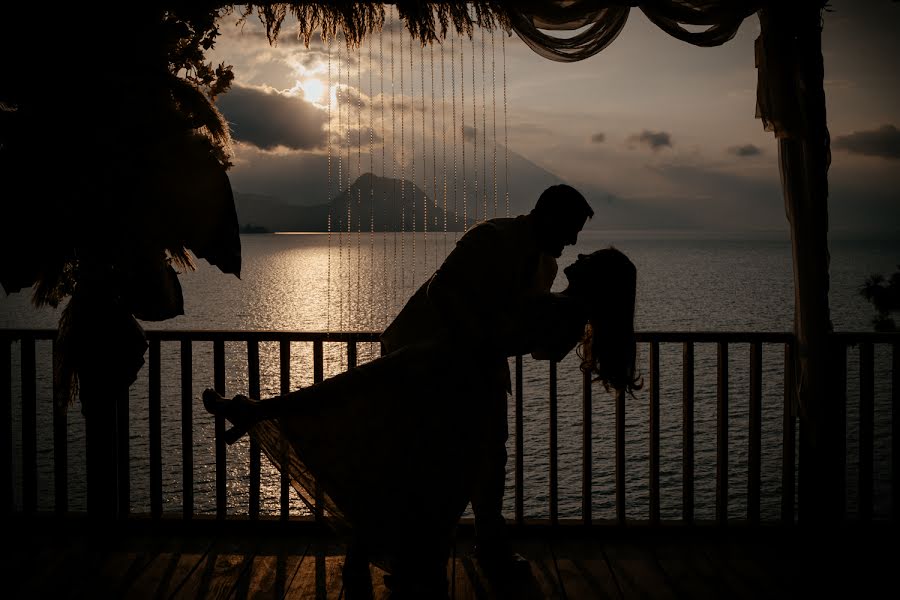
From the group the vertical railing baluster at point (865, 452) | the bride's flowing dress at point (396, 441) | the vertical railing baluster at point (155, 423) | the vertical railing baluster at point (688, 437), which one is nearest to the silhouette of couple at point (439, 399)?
the bride's flowing dress at point (396, 441)

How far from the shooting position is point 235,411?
241cm

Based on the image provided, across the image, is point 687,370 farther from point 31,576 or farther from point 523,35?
point 31,576

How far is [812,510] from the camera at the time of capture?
3305 millimetres

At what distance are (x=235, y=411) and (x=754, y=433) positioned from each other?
2.27 m

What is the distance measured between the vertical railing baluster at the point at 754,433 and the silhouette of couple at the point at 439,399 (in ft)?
2.90

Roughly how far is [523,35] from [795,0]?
3.72 feet

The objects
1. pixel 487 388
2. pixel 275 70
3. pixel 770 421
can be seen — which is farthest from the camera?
pixel 770 421

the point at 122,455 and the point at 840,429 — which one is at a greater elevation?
the point at 840,429

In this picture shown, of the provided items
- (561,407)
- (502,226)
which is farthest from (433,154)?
(561,407)

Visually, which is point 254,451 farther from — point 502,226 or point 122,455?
point 502,226

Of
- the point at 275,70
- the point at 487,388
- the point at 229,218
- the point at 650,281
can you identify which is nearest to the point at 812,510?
the point at 487,388

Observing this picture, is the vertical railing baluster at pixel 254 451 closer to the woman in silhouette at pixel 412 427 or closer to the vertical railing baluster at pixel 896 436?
the woman in silhouette at pixel 412 427

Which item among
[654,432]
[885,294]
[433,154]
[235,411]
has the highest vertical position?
[433,154]

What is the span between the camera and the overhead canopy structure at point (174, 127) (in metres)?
2.78
